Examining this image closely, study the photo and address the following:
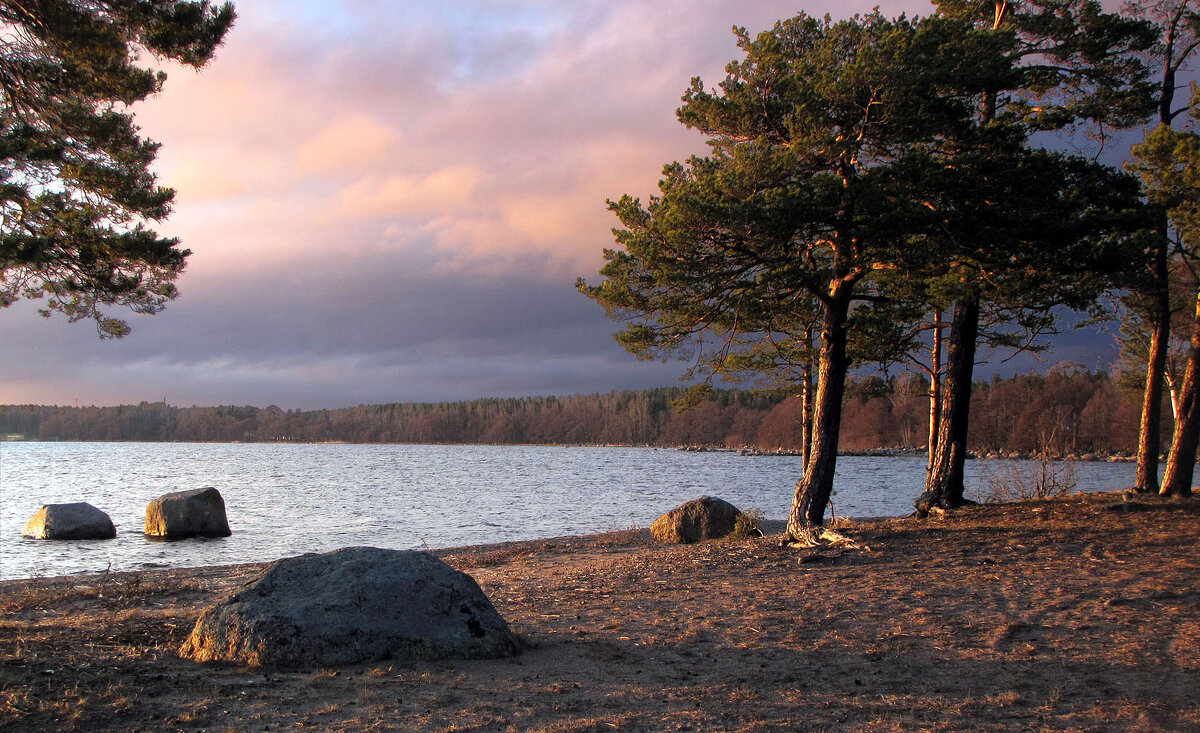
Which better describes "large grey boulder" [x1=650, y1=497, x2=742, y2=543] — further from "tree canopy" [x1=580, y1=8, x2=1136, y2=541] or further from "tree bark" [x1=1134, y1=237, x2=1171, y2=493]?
"tree bark" [x1=1134, y1=237, x2=1171, y2=493]

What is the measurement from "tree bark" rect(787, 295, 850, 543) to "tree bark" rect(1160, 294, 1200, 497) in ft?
26.7

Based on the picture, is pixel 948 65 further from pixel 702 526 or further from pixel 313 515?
pixel 313 515

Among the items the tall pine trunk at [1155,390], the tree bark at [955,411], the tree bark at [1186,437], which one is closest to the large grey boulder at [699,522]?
the tree bark at [955,411]

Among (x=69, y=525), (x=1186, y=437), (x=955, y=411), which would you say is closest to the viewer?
(x=955, y=411)

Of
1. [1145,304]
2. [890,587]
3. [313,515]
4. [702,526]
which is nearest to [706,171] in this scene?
[890,587]

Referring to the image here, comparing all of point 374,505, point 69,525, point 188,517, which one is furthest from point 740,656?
point 374,505

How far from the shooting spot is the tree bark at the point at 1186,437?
52.5ft

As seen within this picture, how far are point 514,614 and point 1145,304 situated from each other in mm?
16302

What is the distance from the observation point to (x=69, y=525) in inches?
854

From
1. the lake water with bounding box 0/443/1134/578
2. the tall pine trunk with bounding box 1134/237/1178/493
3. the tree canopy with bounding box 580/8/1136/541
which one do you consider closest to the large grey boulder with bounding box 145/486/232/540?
the lake water with bounding box 0/443/1134/578

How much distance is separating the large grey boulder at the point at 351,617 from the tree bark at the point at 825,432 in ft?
24.5

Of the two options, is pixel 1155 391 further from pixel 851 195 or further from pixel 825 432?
pixel 851 195

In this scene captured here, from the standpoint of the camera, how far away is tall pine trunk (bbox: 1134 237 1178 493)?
16062mm

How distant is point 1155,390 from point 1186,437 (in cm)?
111
